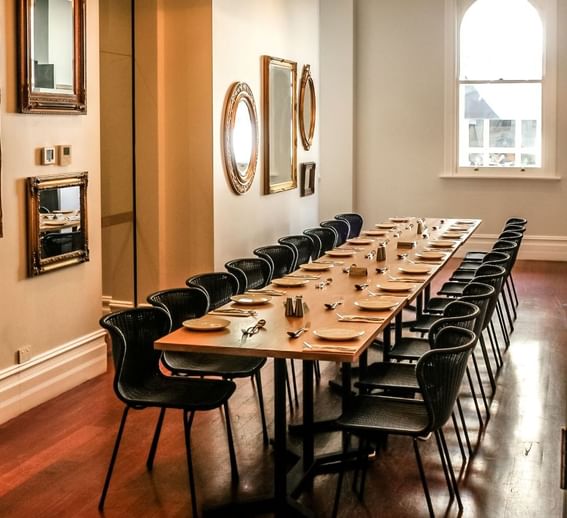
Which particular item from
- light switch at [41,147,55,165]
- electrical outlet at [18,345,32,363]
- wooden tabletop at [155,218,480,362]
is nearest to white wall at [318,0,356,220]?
wooden tabletop at [155,218,480,362]

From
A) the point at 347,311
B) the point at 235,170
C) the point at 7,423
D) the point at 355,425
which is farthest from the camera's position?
the point at 235,170

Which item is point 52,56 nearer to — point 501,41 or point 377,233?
point 377,233

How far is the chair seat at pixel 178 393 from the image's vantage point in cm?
459

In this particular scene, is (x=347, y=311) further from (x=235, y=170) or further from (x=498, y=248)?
(x=235, y=170)

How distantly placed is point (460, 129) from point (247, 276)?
6.93 meters

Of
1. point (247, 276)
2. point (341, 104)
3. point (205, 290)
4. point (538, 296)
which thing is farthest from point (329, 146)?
point (205, 290)

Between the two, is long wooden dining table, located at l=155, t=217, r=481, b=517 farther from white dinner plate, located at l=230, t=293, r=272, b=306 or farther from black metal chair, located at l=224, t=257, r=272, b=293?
black metal chair, located at l=224, t=257, r=272, b=293

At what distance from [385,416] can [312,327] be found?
0.61 m

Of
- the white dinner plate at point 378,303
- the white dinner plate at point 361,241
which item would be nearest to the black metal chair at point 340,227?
the white dinner plate at point 361,241

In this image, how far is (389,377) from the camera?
200 inches

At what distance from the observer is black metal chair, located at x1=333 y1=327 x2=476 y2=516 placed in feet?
13.7

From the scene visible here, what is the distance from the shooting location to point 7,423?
19.1 feet

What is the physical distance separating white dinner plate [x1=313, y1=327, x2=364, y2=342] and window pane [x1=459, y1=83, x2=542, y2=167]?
8.73m

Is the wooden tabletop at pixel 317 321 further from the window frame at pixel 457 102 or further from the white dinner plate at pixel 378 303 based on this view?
the window frame at pixel 457 102
